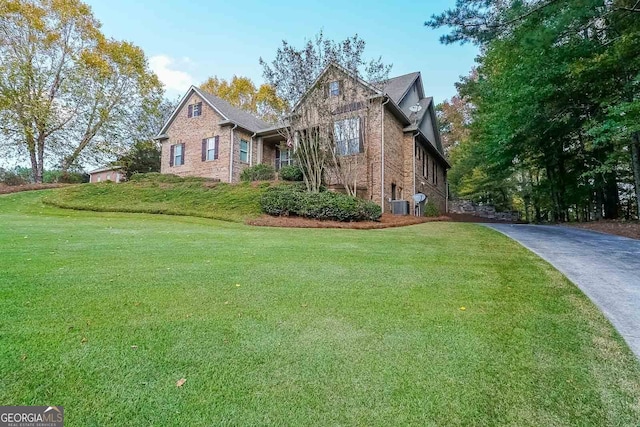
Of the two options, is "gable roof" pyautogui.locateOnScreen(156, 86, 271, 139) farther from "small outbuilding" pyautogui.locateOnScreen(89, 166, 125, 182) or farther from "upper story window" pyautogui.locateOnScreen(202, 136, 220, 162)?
"small outbuilding" pyautogui.locateOnScreen(89, 166, 125, 182)

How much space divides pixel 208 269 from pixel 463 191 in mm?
26595

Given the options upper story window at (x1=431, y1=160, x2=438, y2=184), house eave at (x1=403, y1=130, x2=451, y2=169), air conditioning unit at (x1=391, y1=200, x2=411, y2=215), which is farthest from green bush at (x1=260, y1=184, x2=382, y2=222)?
upper story window at (x1=431, y1=160, x2=438, y2=184)

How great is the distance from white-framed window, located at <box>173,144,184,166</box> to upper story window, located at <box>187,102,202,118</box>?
2099 millimetres

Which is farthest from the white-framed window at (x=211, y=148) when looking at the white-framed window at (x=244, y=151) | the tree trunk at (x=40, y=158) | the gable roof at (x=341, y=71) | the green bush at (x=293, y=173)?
the tree trunk at (x=40, y=158)

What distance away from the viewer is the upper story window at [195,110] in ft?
69.9

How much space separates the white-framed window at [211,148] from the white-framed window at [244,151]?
1598mm

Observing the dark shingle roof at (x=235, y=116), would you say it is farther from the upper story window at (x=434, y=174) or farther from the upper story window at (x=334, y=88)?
the upper story window at (x=434, y=174)

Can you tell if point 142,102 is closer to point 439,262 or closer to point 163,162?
point 163,162

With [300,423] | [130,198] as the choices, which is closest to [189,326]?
[300,423]

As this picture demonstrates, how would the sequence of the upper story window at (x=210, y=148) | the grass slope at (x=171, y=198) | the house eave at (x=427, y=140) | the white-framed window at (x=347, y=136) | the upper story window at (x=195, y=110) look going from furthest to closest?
1. the upper story window at (x=195, y=110)
2. the upper story window at (x=210, y=148)
3. the house eave at (x=427, y=140)
4. the white-framed window at (x=347, y=136)
5. the grass slope at (x=171, y=198)

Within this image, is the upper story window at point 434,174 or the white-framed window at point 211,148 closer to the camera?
the white-framed window at point 211,148

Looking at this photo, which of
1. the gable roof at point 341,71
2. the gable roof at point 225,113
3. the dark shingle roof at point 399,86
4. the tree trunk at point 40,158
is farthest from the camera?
the tree trunk at point 40,158

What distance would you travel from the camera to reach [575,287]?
4.29 m

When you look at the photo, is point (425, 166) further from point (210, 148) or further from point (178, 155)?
point (178, 155)
